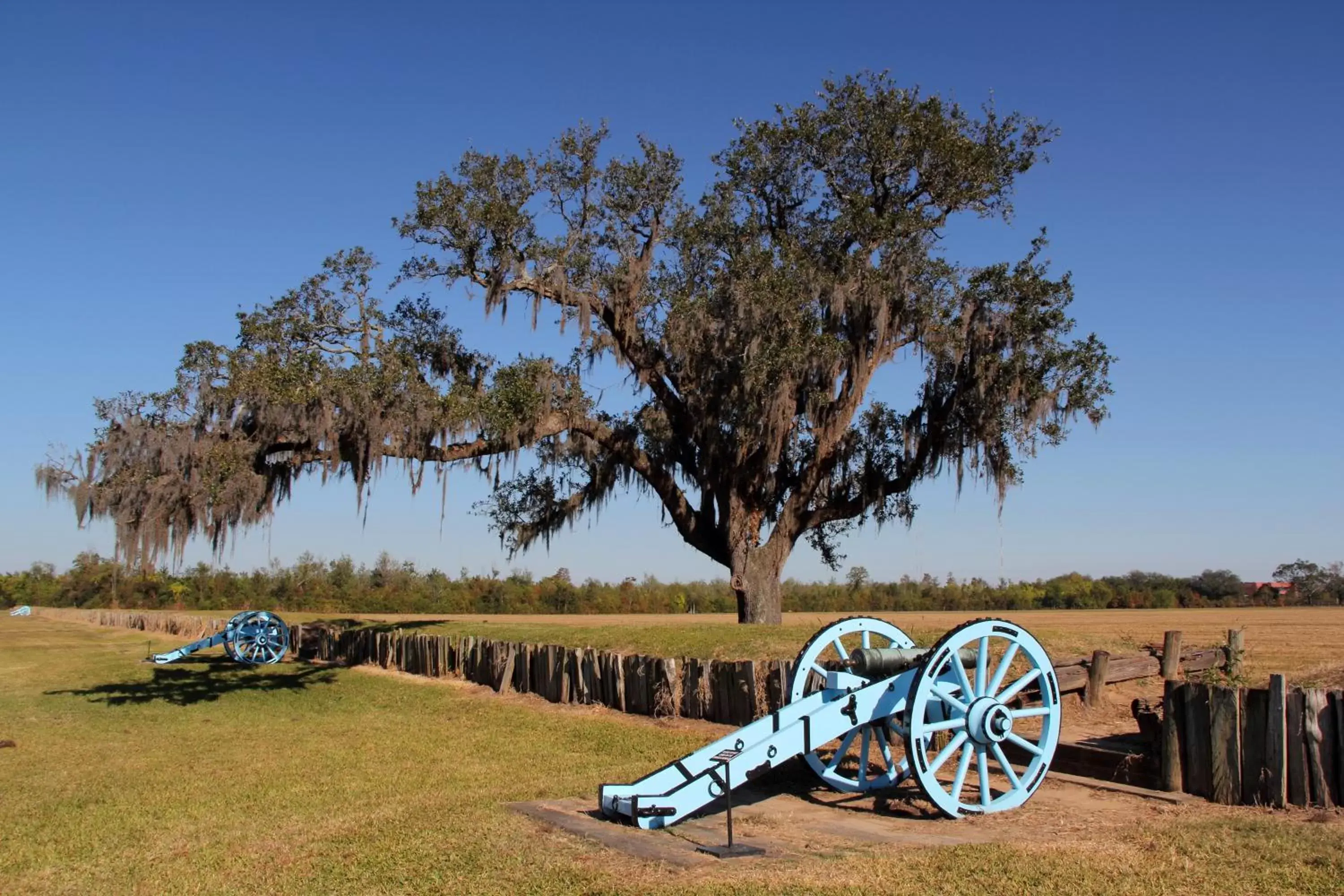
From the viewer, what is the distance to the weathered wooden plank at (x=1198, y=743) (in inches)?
331

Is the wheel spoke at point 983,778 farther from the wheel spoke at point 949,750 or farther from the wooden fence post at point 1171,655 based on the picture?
the wooden fence post at point 1171,655

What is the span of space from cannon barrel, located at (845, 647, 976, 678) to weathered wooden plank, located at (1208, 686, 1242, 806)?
2040 mm

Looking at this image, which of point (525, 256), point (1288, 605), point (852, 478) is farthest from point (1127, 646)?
point (1288, 605)

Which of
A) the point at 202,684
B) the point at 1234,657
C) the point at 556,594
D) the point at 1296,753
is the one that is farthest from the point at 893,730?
the point at 556,594

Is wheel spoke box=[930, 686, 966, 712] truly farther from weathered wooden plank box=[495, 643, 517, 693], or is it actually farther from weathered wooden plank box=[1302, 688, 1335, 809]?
weathered wooden plank box=[495, 643, 517, 693]

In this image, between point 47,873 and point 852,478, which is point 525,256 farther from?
point 47,873

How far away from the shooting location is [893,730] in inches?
336

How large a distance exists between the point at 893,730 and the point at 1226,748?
2628mm

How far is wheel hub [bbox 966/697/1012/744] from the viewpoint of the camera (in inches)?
312

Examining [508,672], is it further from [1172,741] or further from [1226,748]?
[1226,748]

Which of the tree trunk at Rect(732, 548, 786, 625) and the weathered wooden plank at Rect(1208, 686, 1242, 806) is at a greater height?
the tree trunk at Rect(732, 548, 786, 625)

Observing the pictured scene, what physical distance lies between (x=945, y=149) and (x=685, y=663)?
10984mm

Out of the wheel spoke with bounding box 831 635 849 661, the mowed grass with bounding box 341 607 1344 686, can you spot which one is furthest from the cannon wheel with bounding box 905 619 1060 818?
the mowed grass with bounding box 341 607 1344 686

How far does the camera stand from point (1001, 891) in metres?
5.98
